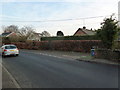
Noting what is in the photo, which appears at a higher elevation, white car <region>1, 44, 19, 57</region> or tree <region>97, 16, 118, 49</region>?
tree <region>97, 16, 118, 49</region>

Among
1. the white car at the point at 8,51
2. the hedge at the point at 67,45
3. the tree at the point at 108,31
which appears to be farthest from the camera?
the hedge at the point at 67,45

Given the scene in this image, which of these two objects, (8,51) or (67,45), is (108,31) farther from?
(8,51)

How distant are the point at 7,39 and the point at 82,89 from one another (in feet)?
109

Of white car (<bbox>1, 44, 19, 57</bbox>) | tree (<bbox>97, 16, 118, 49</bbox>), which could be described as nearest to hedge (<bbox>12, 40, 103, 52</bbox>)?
tree (<bbox>97, 16, 118, 49</bbox>)

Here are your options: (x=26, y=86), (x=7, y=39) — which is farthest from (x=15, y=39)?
(x=26, y=86)

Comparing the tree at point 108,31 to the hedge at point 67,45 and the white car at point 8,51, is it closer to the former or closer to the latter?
the hedge at point 67,45

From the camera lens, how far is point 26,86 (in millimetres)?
4359

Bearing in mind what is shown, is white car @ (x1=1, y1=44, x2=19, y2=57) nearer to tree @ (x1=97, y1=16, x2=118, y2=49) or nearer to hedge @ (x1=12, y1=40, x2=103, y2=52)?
hedge @ (x1=12, y1=40, x2=103, y2=52)

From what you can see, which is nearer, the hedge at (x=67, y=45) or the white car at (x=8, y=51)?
the white car at (x=8, y=51)

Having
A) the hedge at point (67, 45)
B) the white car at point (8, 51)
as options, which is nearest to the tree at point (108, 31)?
the hedge at point (67, 45)

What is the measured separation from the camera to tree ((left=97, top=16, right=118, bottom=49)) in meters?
9.49

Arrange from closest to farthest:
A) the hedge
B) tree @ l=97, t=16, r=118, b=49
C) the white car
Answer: tree @ l=97, t=16, r=118, b=49 < the white car < the hedge

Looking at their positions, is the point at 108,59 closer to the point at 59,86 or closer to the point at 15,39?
the point at 59,86

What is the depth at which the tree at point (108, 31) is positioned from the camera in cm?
949
